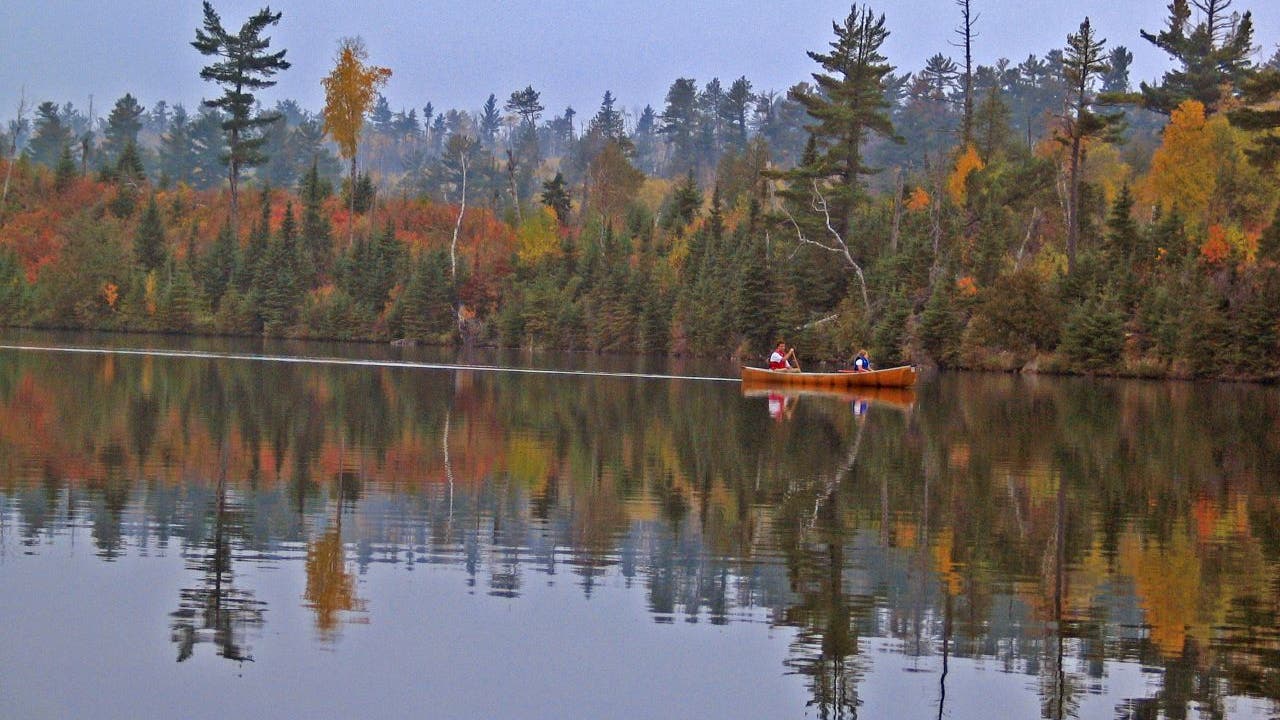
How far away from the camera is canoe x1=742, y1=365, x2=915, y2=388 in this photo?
5466cm

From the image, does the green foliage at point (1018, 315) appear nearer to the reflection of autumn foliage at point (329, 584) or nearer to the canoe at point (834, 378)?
the canoe at point (834, 378)

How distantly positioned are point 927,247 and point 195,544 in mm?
69204

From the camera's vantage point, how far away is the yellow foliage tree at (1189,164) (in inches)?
3056

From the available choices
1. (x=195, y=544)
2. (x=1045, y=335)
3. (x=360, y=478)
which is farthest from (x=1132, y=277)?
(x=195, y=544)

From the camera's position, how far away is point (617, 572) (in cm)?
1591

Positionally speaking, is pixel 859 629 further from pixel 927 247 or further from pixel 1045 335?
pixel 927 247

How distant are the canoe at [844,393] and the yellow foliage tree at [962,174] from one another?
35.1m

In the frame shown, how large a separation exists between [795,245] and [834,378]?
37.3m

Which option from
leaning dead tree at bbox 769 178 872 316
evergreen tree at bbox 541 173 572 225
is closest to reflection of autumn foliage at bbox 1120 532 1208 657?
leaning dead tree at bbox 769 178 872 316

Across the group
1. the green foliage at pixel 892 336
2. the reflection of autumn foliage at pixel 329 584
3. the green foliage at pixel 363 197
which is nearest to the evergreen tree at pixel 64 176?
the green foliage at pixel 363 197

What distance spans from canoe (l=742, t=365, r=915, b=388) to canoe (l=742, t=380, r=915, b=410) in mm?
193

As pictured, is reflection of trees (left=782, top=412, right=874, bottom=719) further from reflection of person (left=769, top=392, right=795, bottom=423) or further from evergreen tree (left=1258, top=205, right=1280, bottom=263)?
evergreen tree (left=1258, top=205, right=1280, bottom=263)

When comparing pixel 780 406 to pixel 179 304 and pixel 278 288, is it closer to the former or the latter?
pixel 278 288

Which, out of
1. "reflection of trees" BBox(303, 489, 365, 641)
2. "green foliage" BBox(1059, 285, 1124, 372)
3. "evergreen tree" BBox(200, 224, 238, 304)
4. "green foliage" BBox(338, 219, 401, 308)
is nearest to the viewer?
"reflection of trees" BBox(303, 489, 365, 641)
